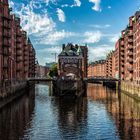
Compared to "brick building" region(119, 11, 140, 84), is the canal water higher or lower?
lower

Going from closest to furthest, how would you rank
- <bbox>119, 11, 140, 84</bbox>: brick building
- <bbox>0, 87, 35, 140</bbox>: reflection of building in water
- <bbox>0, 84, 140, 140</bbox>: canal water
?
<bbox>0, 84, 140, 140</bbox>: canal water, <bbox>0, 87, 35, 140</bbox>: reflection of building in water, <bbox>119, 11, 140, 84</bbox>: brick building

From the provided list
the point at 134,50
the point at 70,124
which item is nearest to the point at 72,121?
Answer: the point at 70,124

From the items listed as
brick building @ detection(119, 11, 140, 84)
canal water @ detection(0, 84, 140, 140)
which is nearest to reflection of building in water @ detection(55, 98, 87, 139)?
canal water @ detection(0, 84, 140, 140)

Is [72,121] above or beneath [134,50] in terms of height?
beneath

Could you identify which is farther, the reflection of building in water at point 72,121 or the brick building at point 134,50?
the brick building at point 134,50

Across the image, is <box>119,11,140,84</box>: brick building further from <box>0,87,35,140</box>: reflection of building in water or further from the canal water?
<box>0,87,35,140</box>: reflection of building in water

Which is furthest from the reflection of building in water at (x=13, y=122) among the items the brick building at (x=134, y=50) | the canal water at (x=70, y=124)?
the brick building at (x=134, y=50)

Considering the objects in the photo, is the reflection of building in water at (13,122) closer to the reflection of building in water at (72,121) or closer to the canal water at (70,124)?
the canal water at (70,124)

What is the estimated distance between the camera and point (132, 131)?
192 ft

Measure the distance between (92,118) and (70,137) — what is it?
1895cm

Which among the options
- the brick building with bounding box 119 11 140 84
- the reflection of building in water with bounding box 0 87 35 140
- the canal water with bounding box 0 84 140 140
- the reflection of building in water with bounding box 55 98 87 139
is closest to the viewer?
the canal water with bounding box 0 84 140 140

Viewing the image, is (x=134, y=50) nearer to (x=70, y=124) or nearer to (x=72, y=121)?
(x=72, y=121)

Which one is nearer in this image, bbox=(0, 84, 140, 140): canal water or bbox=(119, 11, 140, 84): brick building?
bbox=(0, 84, 140, 140): canal water

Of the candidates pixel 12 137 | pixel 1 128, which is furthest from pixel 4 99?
pixel 12 137
